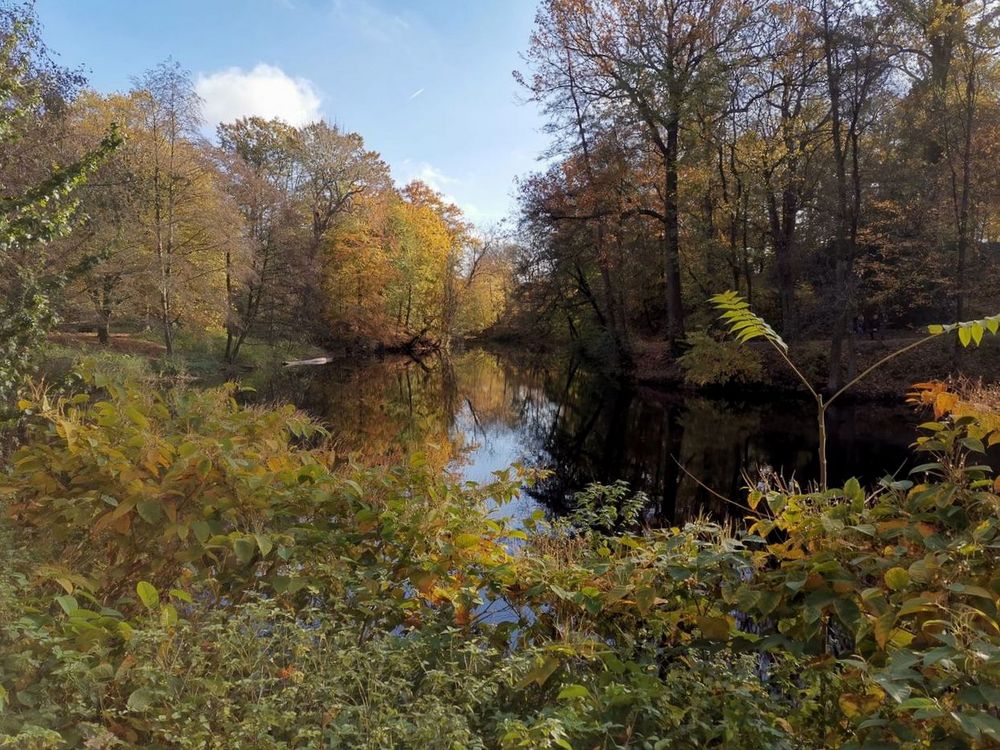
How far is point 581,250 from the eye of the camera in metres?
24.9

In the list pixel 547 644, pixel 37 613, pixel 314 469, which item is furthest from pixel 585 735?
pixel 37 613

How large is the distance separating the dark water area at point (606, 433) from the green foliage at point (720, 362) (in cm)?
90

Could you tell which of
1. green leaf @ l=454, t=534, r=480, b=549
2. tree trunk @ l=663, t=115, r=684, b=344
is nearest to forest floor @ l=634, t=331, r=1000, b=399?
tree trunk @ l=663, t=115, r=684, b=344

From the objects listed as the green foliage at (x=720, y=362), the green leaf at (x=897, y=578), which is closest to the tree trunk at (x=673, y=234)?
the green foliage at (x=720, y=362)

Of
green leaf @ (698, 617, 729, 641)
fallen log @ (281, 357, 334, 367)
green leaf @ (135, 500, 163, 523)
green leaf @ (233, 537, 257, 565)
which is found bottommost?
green leaf @ (698, 617, 729, 641)

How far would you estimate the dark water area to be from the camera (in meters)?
9.70

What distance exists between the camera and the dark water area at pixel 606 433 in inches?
382

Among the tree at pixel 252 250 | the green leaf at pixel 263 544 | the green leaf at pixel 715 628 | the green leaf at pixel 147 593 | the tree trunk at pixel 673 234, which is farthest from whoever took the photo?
the tree at pixel 252 250

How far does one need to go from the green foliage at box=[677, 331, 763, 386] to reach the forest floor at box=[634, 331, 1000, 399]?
54cm

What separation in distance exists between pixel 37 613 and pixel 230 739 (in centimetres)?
103

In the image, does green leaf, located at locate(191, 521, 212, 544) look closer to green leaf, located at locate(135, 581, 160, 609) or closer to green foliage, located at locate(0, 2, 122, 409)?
green leaf, located at locate(135, 581, 160, 609)

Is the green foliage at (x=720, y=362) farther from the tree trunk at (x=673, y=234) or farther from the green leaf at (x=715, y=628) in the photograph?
the green leaf at (x=715, y=628)

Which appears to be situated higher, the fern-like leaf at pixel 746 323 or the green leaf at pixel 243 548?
the fern-like leaf at pixel 746 323

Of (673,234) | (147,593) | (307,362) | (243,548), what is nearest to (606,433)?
(673,234)
